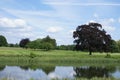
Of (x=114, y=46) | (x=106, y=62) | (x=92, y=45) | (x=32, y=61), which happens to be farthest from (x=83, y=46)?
(x=114, y=46)

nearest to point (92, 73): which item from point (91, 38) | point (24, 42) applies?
point (91, 38)

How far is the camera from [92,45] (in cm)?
8350

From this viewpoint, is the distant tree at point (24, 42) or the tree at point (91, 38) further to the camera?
the distant tree at point (24, 42)

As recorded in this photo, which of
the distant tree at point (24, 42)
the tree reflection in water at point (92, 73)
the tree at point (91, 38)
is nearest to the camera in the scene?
the tree reflection in water at point (92, 73)

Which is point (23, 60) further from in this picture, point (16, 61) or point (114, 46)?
point (114, 46)

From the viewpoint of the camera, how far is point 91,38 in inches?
3282

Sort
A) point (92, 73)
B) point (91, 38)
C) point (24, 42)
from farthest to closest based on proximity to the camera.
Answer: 1. point (24, 42)
2. point (91, 38)
3. point (92, 73)

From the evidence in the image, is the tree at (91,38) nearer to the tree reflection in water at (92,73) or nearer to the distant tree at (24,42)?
the tree reflection in water at (92,73)

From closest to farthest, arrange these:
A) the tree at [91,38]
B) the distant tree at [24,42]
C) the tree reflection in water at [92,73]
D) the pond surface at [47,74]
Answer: the pond surface at [47,74] → the tree reflection in water at [92,73] → the tree at [91,38] → the distant tree at [24,42]

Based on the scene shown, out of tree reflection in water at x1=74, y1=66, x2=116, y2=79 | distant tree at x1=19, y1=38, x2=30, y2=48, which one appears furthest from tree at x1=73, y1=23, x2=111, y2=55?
distant tree at x1=19, y1=38, x2=30, y2=48

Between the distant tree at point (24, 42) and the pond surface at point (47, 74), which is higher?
the distant tree at point (24, 42)

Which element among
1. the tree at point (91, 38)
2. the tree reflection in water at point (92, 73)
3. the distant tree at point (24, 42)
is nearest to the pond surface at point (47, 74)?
the tree reflection in water at point (92, 73)

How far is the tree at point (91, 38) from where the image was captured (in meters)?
83.2

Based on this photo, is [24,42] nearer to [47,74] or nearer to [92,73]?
[92,73]
